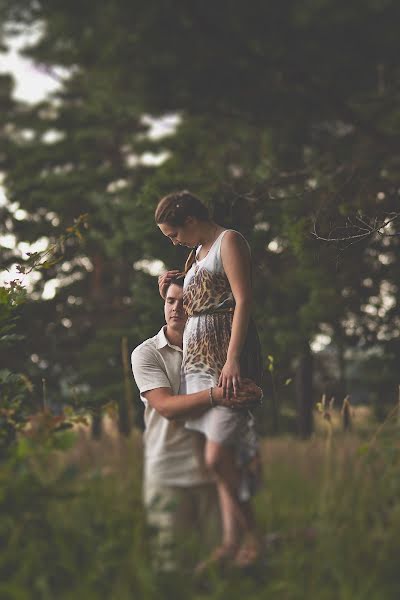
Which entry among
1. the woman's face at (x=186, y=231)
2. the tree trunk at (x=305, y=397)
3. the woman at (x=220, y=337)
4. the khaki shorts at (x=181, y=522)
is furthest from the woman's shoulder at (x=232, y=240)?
the tree trunk at (x=305, y=397)

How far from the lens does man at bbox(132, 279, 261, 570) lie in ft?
8.87

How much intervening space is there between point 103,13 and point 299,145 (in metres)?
3.87

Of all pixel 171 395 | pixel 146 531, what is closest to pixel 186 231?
pixel 171 395

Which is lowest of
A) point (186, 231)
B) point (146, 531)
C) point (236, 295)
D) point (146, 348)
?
point (146, 531)

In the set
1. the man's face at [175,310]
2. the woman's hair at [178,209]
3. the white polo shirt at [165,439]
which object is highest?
the woman's hair at [178,209]

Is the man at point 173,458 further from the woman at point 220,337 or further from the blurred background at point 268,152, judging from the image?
the blurred background at point 268,152

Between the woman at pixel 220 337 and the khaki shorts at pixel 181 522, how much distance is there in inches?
3.6

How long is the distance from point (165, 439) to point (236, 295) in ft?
2.20

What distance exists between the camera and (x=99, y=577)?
8.30 ft

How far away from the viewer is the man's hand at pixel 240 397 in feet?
9.52

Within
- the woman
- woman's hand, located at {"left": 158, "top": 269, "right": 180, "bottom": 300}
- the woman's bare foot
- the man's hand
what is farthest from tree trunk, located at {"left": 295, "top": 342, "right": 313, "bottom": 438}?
the woman's bare foot

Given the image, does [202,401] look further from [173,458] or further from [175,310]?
[175,310]

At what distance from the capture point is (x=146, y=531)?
2.67 metres

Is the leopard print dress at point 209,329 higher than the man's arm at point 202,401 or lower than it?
higher
